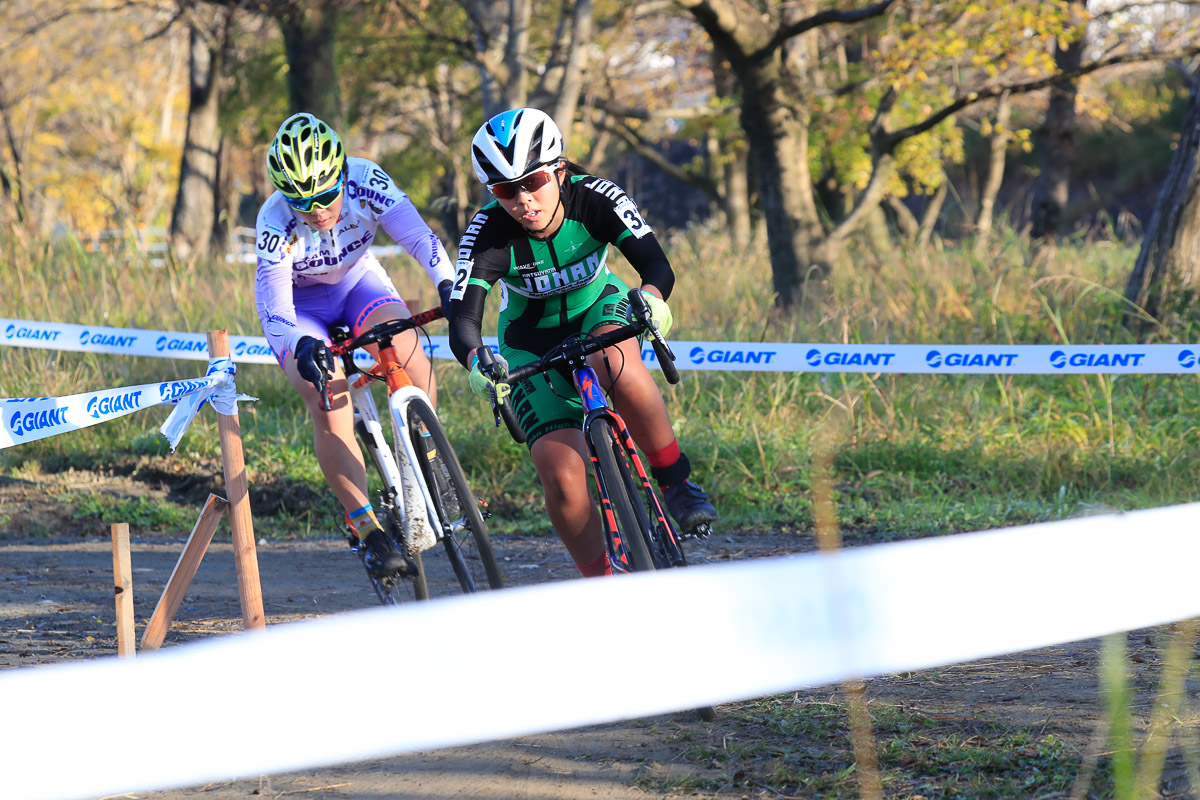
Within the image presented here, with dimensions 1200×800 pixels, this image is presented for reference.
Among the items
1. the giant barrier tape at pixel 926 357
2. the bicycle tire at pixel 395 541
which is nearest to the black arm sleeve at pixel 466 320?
the bicycle tire at pixel 395 541

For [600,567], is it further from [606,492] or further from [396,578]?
[396,578]

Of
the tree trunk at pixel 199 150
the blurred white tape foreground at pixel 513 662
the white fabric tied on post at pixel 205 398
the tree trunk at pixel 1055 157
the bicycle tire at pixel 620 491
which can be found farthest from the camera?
the tree trunk at pixel 199 150

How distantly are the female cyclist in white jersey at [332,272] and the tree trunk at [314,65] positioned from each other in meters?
11.4

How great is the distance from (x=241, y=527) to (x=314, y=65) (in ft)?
44.1

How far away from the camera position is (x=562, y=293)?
14.8 ft

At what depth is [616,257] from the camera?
11156 mm

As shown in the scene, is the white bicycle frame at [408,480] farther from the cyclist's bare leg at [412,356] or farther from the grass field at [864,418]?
the grass field at [864,418]

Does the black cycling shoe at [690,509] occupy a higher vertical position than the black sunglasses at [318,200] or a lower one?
lower

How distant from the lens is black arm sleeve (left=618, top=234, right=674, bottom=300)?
4.27 meters

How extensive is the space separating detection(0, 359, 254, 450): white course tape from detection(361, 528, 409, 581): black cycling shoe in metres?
0.83

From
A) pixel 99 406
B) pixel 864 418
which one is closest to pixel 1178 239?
pixel 864 418

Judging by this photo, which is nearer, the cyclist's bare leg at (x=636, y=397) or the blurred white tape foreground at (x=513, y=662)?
the blurred white tape foreground at (x=513, y=662)

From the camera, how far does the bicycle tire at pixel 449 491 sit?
441 centimetres

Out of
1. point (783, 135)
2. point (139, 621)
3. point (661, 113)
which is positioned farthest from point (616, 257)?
point (661, 113)
